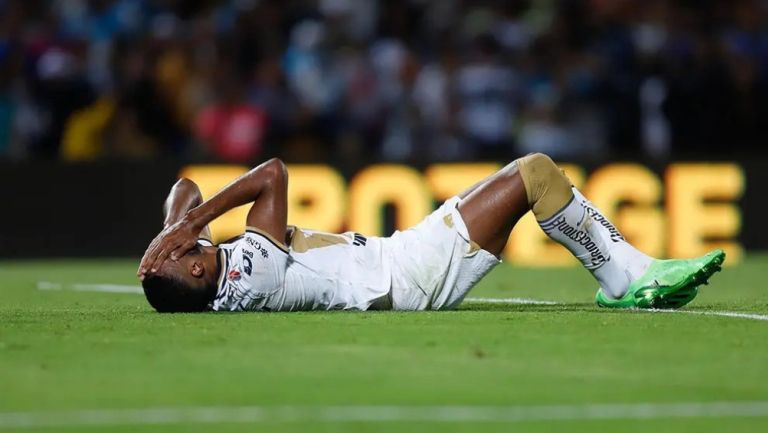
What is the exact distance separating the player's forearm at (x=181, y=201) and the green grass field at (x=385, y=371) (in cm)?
60

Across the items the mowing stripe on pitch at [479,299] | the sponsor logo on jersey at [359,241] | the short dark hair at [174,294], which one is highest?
the sponsor logo on jersey at [359,241]

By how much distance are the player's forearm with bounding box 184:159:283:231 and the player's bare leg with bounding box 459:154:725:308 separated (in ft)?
3.72

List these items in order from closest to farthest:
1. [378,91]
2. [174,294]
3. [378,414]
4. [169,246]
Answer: [378,414]
[169,246]
[174,294]
[378,91]

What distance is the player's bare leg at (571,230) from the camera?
837 centimetres

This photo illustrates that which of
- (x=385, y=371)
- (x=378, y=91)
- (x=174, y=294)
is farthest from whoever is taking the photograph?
(x=378, y=91)

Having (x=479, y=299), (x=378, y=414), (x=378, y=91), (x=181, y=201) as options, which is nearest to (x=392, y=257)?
(x=181, y=201)

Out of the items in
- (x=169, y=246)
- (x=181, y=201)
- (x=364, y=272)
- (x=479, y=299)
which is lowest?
(x=479, y=299)

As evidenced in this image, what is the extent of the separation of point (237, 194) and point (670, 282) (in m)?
2.53

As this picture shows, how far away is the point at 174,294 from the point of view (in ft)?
27.5

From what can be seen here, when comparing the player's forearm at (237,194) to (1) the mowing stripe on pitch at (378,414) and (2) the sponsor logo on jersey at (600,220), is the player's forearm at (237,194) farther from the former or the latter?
(1) the mowing stripe on pitch at (378,414)

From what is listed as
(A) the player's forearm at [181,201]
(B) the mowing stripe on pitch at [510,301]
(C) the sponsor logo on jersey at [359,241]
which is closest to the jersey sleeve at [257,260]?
(C) the sponsor logo on jersey at [359,241]

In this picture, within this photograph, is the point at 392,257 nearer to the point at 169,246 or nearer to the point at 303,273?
the point at 303,273

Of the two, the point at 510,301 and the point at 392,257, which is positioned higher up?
the point at 392,257

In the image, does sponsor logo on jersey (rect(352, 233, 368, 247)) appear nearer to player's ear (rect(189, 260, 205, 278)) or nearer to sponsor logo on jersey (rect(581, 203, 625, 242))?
player's ear (rect(189, 260, 205, 278))
